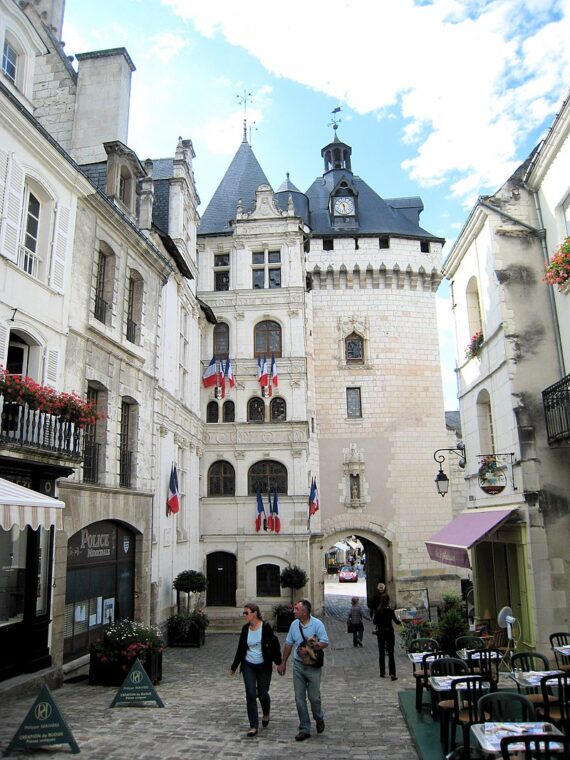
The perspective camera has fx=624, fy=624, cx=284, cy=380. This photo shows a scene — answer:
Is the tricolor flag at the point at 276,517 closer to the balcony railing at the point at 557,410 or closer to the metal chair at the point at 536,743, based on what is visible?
the balcony railing at the point at 557,410

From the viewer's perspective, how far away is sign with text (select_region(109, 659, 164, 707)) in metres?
8.98

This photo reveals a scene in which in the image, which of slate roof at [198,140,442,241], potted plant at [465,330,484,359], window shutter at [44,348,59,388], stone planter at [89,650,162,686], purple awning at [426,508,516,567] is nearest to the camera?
stone planter at [89,650,162,686]

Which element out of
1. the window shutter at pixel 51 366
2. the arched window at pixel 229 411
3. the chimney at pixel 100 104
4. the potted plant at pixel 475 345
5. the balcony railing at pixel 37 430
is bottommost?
the balcony railing at pixel 37 430

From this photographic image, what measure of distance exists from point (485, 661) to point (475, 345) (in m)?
8.70

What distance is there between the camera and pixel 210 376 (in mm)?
23891

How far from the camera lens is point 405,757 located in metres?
6.88

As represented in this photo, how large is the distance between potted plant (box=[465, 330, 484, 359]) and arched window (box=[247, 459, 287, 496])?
10463 millimetres

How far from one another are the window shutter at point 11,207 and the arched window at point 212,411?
1475cm

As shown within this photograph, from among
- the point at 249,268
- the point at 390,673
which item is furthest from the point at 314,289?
the point at 390,673

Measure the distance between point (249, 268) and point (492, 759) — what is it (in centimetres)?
2231

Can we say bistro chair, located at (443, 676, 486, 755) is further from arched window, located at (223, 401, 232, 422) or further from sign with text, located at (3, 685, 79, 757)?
arched window, located at (223, 401, 232, 422)

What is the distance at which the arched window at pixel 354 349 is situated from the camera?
28.5 meters

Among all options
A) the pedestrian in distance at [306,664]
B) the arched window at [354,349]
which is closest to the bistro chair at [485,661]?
the pedestrian in distance at [306,664]

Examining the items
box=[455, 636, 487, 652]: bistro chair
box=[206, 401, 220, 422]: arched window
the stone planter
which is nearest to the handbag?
box=[455, 636, 487, 652]: bistro chair
